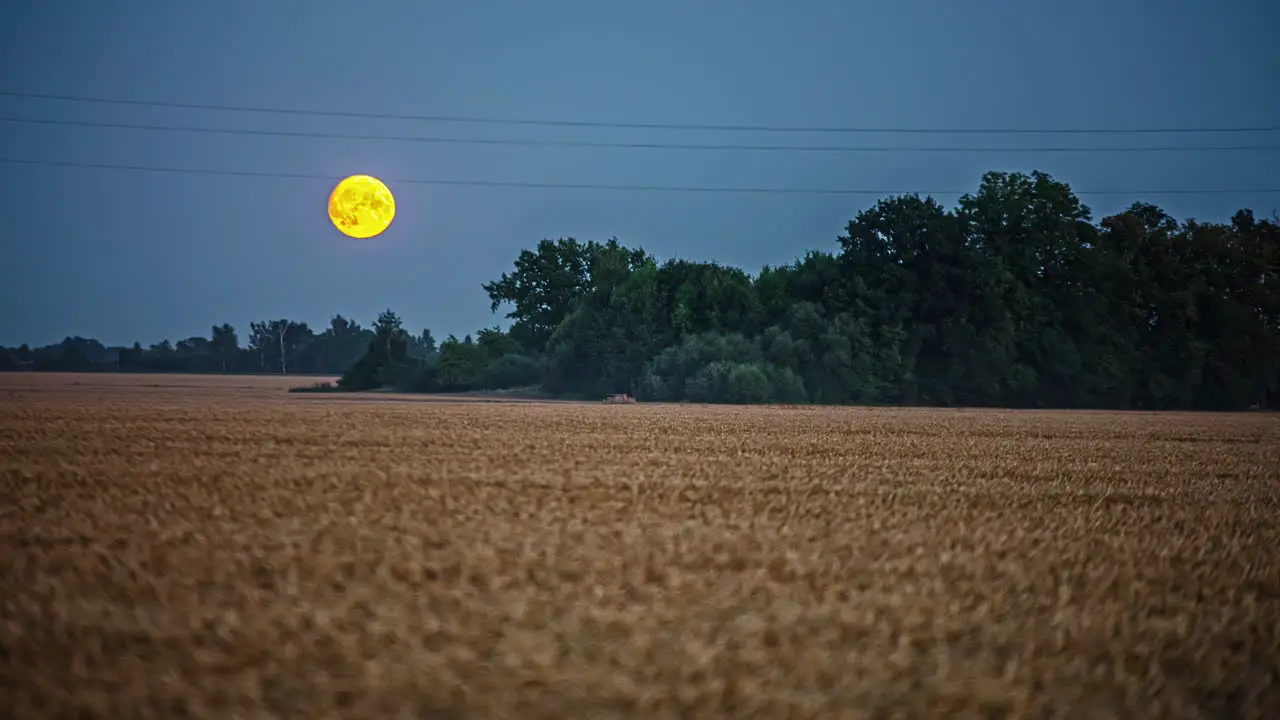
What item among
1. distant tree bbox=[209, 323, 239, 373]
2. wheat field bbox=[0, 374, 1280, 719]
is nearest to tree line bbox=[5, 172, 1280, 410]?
wheat field bbox=[0, 374, 1280, 719]

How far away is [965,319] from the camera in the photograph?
38781 mm

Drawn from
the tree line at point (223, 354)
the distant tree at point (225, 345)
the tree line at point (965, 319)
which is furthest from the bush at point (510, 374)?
the distant tree at point (225, 345)

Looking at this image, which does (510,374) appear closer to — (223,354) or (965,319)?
(965,319)

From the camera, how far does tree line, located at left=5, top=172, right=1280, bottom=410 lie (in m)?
36.5

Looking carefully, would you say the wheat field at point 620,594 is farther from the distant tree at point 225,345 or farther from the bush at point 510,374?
the distant tree at point 225,345

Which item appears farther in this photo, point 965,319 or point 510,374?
point 510,374

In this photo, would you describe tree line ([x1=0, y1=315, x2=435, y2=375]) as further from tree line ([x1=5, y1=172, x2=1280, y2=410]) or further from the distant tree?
tree line ([x1=5, y1=172, x2=1280, y2=410])

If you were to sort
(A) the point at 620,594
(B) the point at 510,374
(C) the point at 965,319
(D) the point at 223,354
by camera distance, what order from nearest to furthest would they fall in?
(A) the point at 620,594, (C) the point at 965,319, (B) the point at 510,374, (D) the point at 223,354

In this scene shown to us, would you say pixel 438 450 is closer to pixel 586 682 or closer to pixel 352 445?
pixel 352 445

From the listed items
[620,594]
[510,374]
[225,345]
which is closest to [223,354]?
[225,345]

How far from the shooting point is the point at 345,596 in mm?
3553

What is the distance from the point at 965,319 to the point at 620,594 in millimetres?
37453

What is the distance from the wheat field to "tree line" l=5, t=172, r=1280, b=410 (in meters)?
27.1

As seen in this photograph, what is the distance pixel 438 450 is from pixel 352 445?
122 centimetres
